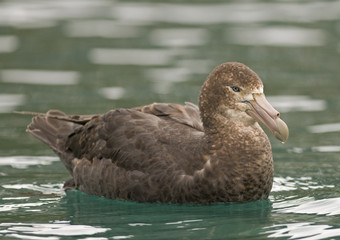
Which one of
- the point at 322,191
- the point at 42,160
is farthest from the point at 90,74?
the point at 322,191

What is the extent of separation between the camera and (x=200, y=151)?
8.85 metres

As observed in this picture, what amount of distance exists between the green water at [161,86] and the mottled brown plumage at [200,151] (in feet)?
0.57

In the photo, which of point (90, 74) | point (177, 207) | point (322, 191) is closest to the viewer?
point (177, 207)

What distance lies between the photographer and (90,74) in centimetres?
1502

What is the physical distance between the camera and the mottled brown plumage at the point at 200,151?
340 inches

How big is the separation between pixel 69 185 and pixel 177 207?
64.7 inches

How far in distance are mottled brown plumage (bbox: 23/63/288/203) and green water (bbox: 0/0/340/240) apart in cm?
17

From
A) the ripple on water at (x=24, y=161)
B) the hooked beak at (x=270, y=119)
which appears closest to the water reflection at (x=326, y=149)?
the hooked beak at (x=270, y=119)

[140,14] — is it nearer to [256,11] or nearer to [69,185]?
[256,11]

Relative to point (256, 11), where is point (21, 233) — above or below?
below

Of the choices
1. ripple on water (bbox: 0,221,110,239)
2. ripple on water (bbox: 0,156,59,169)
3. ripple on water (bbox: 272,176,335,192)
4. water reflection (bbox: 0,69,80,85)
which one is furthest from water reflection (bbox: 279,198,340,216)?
water reflection (bbox: 0,69,80,85)

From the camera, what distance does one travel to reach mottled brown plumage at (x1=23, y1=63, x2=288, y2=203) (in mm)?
8648

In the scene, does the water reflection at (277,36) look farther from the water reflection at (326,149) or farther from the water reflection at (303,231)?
the water reflection at (303,231)

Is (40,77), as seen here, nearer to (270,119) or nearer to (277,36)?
(277,36)
